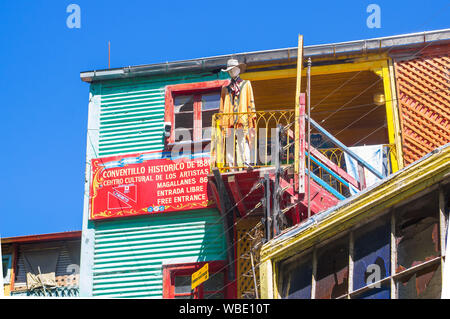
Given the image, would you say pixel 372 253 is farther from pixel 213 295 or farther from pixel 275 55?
pixel 275 55

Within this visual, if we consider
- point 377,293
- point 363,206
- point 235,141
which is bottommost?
point 377,293

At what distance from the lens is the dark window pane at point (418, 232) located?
738 cm

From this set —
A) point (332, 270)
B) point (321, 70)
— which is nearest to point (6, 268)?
point (321, 70)

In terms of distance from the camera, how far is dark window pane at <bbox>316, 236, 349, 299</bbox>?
8344mm

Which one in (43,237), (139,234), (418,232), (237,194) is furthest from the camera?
(43,237)

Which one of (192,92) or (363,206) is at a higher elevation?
(192,92)

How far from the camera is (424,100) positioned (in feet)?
48.7

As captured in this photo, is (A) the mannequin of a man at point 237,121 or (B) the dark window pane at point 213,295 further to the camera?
(B) the dark window pane at point 213,295

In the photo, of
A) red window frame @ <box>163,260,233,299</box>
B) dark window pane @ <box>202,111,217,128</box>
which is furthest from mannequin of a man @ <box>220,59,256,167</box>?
red window frame @ <box>163,260,233,299</box>

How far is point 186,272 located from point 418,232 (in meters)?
7.16

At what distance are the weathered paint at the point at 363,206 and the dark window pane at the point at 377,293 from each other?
86 cm

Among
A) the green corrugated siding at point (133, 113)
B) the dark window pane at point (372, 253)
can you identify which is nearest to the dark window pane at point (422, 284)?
the dark window pane at point (372, 253)

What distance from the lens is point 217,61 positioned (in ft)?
51.0

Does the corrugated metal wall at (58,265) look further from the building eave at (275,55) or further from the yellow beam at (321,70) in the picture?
the yellow beam at (321,70)
